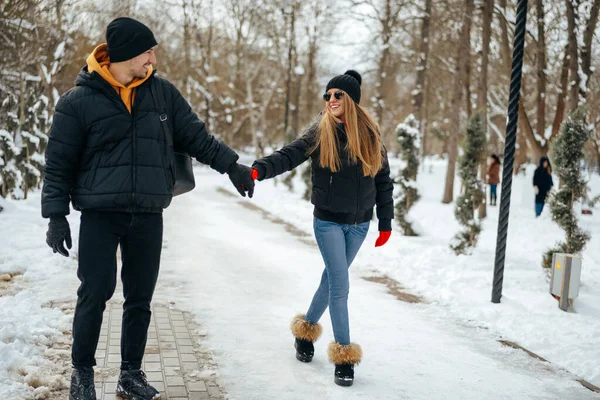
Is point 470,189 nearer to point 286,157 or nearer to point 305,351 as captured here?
point 305,351

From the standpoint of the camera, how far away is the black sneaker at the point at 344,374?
4.24 meters

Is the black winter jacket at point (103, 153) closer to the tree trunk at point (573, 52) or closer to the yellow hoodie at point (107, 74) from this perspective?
the yellow hoodie at point (107, 74)

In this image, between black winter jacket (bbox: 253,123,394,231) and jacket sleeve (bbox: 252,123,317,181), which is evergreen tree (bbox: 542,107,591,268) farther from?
jacket sleeve (bbox: 252,123,317,181)

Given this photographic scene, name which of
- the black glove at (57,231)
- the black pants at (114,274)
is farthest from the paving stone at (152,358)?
the black glove at (57,231)

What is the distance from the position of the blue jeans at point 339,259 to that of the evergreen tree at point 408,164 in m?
7.73

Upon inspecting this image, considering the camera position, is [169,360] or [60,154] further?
[169,360]

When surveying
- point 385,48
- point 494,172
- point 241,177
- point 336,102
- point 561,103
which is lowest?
point 494,172

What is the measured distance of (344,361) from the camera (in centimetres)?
428

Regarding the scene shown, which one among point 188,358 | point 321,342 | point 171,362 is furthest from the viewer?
point 321,342

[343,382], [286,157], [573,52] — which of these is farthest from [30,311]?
[573,52]

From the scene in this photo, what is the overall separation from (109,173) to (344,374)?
2065mm

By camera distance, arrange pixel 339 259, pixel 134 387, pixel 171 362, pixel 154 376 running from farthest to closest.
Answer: pixel 171 362 → pixel 339 259 → pixel 154 376 → pixel 134 387

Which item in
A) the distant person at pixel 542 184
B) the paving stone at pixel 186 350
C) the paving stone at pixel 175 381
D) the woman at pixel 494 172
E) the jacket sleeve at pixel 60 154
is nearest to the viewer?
Result: the jacket sleeve at pixel 60 154

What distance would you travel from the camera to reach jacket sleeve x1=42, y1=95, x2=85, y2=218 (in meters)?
3.34
